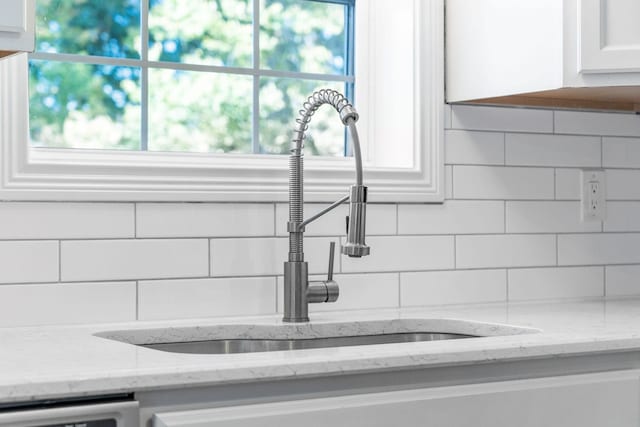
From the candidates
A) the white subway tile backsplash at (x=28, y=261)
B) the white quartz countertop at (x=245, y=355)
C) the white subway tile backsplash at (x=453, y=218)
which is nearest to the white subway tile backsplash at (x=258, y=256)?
the white quartz countertop at (x=245, y=355)

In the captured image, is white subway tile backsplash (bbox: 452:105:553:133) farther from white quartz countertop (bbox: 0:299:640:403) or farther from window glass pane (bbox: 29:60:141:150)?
window glass pane (bbox: 29:60:141:150)

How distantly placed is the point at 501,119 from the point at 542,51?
1.07 feet

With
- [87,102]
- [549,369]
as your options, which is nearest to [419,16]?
[87,102]

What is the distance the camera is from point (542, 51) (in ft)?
6.66

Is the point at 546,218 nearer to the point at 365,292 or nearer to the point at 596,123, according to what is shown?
the point at 596,123

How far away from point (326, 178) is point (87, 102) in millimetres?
558

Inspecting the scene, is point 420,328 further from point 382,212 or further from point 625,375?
point 625,375

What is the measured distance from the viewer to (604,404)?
164 centimetres

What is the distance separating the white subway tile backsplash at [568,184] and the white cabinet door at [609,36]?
1.51ft

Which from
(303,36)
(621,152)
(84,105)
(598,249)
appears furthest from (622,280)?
(84,105)

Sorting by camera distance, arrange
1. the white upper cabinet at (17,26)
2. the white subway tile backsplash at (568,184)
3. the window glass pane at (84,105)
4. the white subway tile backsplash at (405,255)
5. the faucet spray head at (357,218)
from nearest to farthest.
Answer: the white upper cabinet at (17,26)
the faucet spray head at (357,218)
the window glass pane at (84,105)
the white subway tile backsplash at (405,255)
the white subway tile backsplash at (568,184)

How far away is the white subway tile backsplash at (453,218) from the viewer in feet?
7.29

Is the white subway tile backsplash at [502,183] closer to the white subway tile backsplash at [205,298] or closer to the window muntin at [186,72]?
the window muntin at [186,72]

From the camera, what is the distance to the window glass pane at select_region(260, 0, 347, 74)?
233 cm
